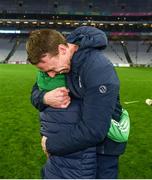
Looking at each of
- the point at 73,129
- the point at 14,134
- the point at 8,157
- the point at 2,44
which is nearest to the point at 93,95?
the point at 73,129

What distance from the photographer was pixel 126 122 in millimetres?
2910

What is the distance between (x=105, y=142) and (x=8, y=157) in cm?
410

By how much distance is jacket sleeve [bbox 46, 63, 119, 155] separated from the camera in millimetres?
2420

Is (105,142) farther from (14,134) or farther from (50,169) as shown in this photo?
(14,134)

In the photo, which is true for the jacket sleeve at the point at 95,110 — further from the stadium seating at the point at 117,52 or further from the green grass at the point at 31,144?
the stadium seating at the point at 117,52

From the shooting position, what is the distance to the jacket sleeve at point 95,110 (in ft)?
7.94

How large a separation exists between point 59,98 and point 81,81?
0.21 metres

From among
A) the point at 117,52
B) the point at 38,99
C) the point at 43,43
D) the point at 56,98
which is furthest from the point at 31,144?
the point at 117,52

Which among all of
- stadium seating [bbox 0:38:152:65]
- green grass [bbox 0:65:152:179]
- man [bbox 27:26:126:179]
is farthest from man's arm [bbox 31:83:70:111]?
stadium seating [bbox 0:38:152:65]

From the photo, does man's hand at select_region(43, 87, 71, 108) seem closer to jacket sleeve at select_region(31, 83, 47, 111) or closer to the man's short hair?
jacket sleeve at select_region(31, 83, 47, 111)

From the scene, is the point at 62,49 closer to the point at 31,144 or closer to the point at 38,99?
the point at 38,99

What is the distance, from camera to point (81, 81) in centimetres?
255

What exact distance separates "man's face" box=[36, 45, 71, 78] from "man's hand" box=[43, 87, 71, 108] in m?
0.14

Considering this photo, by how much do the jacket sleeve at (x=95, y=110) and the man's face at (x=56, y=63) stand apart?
20 centimetres
